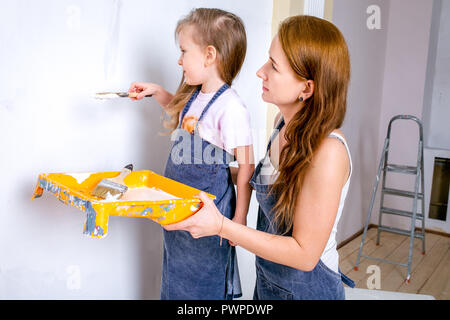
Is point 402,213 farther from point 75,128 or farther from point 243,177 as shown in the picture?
point 75,128

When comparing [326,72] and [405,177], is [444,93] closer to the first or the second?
[405,177]

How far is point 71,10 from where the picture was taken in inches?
44.6

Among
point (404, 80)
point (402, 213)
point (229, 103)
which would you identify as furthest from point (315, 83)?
point (404, 80)

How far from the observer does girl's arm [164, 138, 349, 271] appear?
2.97ft

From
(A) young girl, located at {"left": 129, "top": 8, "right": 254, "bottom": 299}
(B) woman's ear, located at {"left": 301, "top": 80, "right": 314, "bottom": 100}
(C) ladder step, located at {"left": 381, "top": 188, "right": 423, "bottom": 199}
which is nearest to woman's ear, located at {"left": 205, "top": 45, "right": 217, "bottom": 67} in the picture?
(A) young girl, located at {"left": 129, "top": 8, "right": 254, "bottom": 299}

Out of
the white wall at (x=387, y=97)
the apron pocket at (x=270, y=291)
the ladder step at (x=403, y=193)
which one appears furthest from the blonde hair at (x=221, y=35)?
the ladder step at (x=403, y=193)

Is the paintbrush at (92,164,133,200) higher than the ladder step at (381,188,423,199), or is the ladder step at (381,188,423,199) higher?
the paintbrush at (92,164,133,200)

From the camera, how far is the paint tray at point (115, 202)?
828 mm

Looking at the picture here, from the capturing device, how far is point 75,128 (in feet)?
3.96

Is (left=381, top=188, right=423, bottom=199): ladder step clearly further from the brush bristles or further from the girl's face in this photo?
the brush bristles

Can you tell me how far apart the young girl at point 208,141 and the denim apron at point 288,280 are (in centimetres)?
12

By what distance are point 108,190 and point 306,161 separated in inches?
17.9

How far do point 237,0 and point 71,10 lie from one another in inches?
30.3
